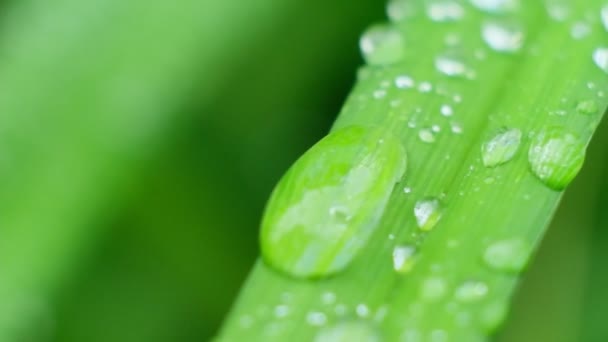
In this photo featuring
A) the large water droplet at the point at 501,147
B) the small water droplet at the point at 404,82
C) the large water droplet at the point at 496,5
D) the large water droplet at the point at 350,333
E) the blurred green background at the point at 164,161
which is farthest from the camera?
the blurred green background at the point at 164,161

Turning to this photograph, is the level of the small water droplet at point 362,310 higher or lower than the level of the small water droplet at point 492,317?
higher

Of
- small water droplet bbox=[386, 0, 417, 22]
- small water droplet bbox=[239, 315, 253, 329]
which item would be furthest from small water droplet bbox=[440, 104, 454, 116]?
small water droplet bbox=[239, 315, 253, 329]

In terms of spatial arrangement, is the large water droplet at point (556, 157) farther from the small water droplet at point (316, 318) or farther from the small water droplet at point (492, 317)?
the small water droplet at point (316, 318)

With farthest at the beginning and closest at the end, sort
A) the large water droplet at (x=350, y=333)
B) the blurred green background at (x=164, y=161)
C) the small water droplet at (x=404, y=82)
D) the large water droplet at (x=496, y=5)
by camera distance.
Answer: the blurred green background at (x=164, y=161) → the large water droplet at (x=496, y=5) → the small water droplet at (x=404, y=82) → the large water droplet at (x=350, y=333)

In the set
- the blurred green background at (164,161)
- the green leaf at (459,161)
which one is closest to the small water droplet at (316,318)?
the green leaf at (459,161)

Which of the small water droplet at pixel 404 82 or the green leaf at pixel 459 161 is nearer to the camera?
the green leaf at pixel 459 161

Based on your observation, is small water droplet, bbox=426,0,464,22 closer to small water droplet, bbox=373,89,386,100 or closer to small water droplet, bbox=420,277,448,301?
small water droplet, bbox=373,89,386,100
